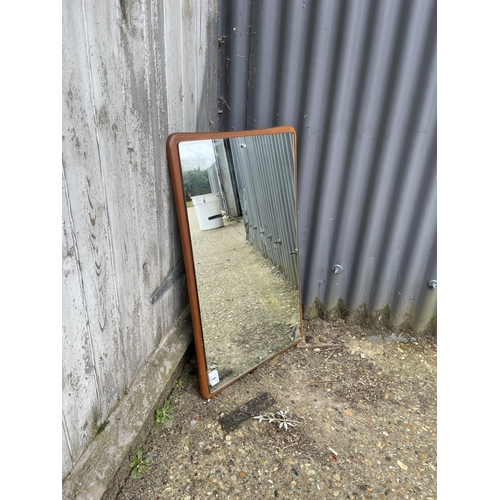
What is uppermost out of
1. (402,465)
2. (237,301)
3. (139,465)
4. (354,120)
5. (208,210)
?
(354,120)

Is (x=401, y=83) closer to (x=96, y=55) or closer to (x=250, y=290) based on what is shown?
(x=250, y=290)

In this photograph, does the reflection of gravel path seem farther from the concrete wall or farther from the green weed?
the green weed

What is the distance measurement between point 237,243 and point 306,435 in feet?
3.07

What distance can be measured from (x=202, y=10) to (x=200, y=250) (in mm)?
1155

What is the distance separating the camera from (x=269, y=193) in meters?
1.82

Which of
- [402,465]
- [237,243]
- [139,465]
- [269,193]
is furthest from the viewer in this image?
[269,193]

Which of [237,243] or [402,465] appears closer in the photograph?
[402,465]

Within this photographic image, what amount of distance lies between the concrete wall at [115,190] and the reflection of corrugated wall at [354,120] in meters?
0.44

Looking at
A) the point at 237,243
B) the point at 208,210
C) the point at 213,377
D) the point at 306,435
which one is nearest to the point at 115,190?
the point at 208,210

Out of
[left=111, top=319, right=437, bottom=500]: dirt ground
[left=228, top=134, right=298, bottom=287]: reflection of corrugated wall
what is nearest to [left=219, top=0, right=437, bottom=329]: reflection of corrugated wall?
[left=228, top=134, right=298, bottom=287]: reflection of corrugated wall

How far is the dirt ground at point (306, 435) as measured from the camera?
1.32 m

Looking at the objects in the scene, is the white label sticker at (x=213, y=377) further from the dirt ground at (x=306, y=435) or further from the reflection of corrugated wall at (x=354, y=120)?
the reflection of corrugated wall at (x=354, y=120)

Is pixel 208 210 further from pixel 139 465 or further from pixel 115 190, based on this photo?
pixel 139 465

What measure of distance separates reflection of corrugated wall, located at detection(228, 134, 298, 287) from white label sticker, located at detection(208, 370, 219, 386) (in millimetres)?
654
